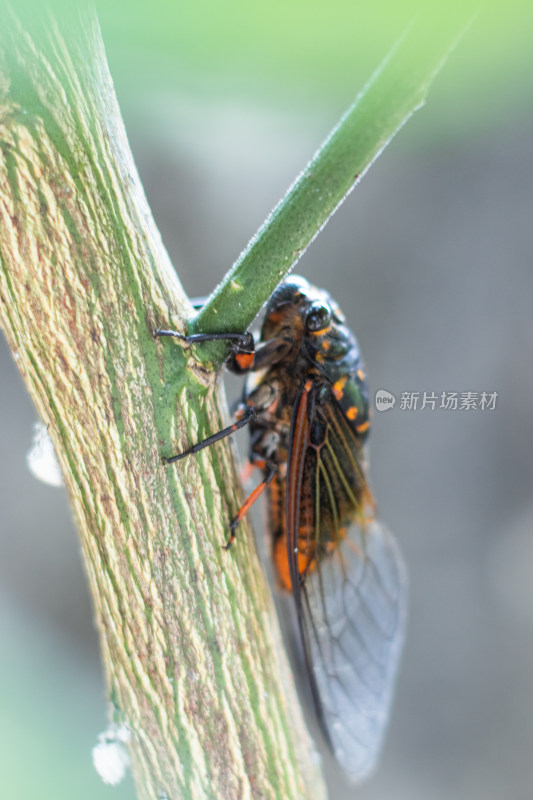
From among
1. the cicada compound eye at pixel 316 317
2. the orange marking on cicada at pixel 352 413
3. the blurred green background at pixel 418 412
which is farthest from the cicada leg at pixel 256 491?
the blurred green background at pixel 418 412

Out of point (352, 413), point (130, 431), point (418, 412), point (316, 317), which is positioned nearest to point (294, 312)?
point (316, 317)

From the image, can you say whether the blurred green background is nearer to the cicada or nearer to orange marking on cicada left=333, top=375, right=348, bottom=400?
the cicada

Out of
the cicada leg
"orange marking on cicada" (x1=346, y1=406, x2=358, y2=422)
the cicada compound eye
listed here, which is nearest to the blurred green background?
"orange marking on cicada" (x1=346, y1=406, x2=358, y2=422)

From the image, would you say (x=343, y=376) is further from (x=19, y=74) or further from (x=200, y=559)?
(x=19, y=74)

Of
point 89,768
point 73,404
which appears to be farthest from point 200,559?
point 89,768

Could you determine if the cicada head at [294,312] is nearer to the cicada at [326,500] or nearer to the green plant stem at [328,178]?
the cicada at [326,500]

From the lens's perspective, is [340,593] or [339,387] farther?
[340,593]

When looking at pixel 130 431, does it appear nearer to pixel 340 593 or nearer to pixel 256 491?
pixel 256 491
